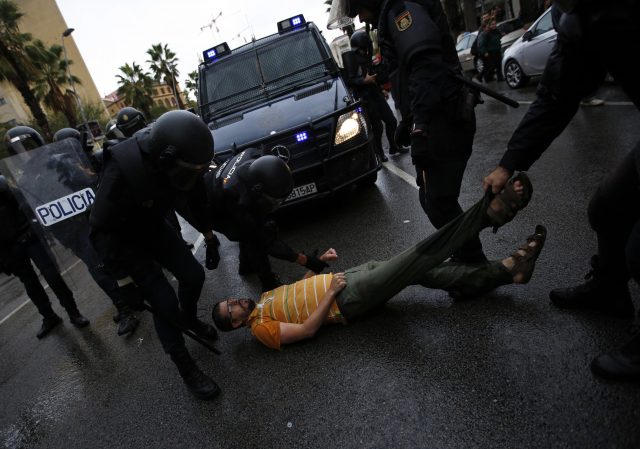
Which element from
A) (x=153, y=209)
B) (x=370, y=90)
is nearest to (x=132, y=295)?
(x=153, y=209)

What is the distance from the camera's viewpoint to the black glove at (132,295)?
2172 millimetres

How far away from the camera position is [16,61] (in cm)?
1975

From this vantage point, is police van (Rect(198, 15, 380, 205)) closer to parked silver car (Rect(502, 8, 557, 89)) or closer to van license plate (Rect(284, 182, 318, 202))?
van license plate (Rect(284, 182, 318, 202))

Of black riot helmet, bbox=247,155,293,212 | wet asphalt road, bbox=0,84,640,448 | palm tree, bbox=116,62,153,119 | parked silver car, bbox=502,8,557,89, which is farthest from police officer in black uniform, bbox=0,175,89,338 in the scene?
palm tree, bbox=116,62,153,119

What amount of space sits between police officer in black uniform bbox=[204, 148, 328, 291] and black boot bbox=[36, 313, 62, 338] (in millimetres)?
2411

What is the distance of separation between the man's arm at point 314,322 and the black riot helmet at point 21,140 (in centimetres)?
350

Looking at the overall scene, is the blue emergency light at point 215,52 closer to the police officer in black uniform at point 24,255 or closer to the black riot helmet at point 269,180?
the police officer in black uniform at point 24,255

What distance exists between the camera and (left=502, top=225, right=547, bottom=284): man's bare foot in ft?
7.37

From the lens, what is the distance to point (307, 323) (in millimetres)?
2434

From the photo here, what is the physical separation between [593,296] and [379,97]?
4508 millimetres

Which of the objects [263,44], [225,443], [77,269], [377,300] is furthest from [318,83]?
[77,269]

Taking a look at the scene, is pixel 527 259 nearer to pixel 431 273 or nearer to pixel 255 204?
pixel 431 273

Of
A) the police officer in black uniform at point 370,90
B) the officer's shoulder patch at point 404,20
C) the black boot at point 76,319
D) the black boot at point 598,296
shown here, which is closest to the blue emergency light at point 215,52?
the police officer in black uniform at point 370,90

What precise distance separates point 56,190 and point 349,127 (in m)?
3.02
